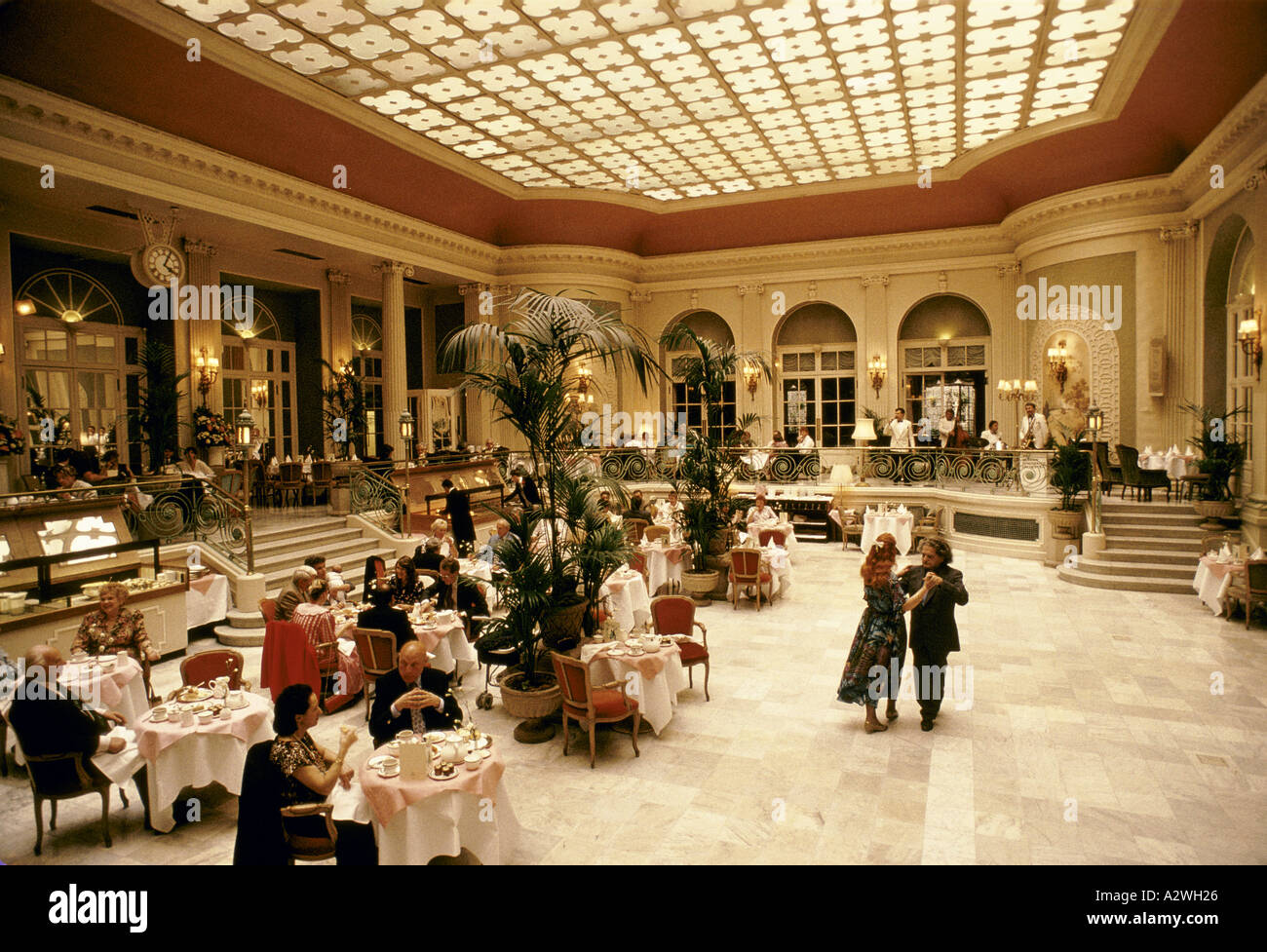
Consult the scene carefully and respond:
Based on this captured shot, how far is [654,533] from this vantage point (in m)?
11.5

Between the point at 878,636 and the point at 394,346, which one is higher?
the point at 394,346

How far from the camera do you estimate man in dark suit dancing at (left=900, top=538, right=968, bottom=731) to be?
19.5 ft

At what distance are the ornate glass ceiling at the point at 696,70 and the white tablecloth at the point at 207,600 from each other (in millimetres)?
6603

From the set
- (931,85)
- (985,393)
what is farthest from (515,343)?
(985,393)

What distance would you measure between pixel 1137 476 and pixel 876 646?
983cm

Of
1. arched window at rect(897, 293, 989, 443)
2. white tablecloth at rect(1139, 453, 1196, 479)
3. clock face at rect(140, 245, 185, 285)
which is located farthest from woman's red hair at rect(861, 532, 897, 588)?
arched window at rect(897, 293, 989, 443)

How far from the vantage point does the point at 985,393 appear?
59.6 feet

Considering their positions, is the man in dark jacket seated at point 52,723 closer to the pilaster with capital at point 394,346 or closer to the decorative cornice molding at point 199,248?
the decorative cornice molding at point 199,248

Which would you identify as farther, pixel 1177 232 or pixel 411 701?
pixel 1177 232

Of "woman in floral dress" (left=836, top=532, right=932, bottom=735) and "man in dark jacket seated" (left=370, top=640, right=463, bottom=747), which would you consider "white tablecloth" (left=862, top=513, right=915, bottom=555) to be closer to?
"woman in floral dress" (left=836, top=532, right=932, bottom=735)

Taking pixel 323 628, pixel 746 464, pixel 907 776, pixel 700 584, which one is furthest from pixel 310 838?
pixel 746 464

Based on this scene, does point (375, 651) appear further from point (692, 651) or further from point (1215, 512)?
point (1215, 512)

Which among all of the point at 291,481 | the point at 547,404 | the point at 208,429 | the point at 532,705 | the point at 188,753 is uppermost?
the point at 208,429

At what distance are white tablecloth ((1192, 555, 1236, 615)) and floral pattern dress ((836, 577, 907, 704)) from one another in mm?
5646
